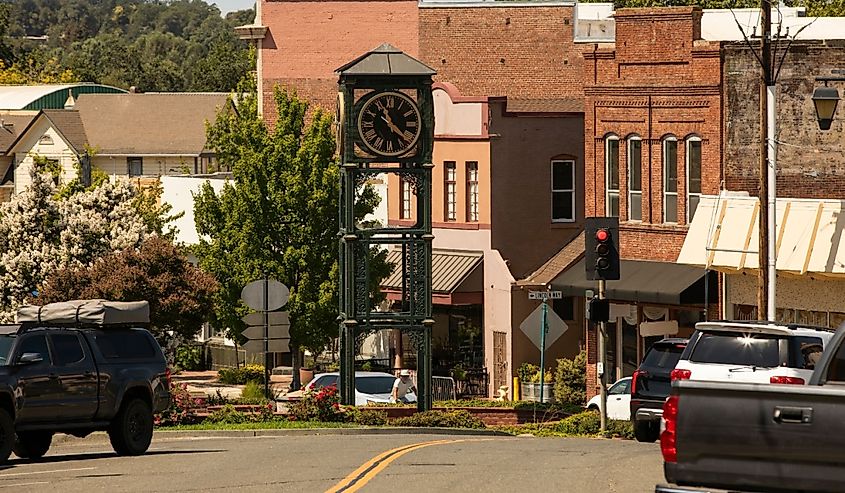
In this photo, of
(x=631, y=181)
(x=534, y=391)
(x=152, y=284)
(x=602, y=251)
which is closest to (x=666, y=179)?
(x=631, y=181)

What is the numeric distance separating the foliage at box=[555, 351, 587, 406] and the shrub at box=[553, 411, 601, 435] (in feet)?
36.5

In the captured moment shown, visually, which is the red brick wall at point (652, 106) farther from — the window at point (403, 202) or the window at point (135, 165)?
the window at point (135, 165)

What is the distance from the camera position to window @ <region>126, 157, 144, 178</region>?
96.8m

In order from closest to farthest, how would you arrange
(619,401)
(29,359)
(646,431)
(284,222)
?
1. (29,359)
2. (646,431)
3. (619,401)
4. (284,222)

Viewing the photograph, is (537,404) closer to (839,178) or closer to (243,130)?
(839,178)

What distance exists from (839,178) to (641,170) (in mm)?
6659

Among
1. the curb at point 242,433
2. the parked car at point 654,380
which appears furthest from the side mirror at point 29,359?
the parked car at point 654,380

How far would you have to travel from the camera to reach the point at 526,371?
47.0 m

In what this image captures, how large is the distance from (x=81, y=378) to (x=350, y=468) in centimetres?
475

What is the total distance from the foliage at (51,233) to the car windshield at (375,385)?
14286mm

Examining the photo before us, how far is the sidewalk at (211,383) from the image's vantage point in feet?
168

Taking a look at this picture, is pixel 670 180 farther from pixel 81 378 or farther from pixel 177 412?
pixel 81 378

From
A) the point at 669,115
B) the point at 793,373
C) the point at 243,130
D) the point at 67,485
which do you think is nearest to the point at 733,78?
the point at 669,115

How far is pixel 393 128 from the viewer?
115ft
